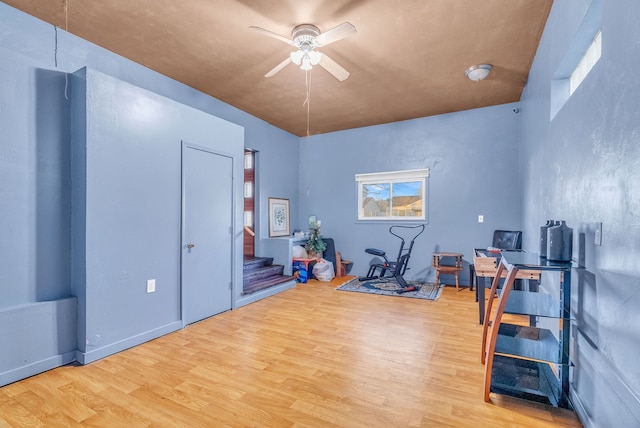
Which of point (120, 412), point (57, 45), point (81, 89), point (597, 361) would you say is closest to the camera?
point (597, 361)

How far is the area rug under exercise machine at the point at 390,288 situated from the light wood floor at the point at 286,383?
1.12 metres

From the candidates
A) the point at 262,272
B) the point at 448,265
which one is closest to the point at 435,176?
the point at 448,265

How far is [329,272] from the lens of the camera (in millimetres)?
5738

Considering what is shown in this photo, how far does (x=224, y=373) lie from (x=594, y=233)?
2631 millimetres

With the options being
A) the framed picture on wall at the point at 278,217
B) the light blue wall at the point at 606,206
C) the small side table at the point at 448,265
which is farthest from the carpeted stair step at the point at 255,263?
the light blue wall at the point at 606,206

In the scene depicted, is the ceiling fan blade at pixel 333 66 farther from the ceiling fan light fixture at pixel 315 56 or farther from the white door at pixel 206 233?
the white door at pixel 206 233

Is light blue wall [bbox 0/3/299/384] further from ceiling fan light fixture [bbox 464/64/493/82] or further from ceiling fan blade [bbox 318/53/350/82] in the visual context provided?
ceiling fan light fixture [bbox 464/64/493/82]

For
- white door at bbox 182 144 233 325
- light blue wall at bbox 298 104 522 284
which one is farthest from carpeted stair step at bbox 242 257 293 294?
light blue wall at bbox 298 104 522 284

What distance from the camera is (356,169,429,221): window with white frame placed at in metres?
5.62

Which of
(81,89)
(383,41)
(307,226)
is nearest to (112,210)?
(81,89)

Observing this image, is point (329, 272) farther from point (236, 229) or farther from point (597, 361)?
point (597, 361)

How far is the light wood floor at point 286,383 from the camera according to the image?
1.84 metres

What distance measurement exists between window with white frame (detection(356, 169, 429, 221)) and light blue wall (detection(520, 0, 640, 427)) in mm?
3229

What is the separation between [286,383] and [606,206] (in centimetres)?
224
